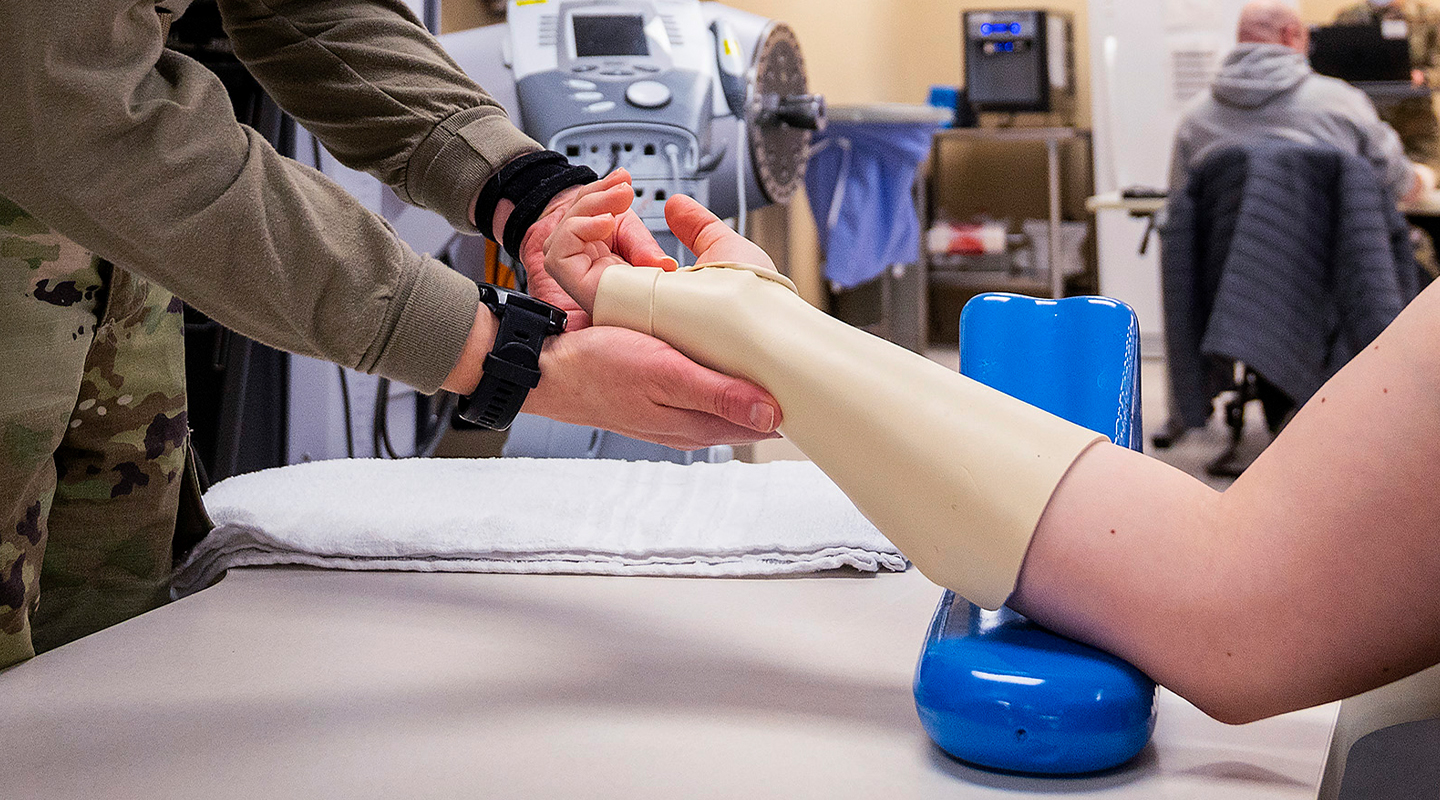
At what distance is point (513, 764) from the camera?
0.53m

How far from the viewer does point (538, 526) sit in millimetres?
898

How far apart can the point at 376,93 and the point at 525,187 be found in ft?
0.43

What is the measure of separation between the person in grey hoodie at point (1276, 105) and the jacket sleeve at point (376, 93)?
7.68 feet

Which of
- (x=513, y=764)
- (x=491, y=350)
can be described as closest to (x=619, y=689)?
(x=513, y=764)

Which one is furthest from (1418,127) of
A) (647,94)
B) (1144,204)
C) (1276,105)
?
(647,94)

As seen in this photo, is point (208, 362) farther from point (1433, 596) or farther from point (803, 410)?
point (1433, 596)

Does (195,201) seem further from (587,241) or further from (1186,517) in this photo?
(1186,517)

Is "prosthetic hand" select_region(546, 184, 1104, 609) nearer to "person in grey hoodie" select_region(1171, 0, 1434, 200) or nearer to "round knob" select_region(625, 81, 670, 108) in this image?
"round knob" select_region(625, 81, 670, 108)

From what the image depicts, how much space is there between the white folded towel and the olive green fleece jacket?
239mm

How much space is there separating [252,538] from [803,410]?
1.58ft

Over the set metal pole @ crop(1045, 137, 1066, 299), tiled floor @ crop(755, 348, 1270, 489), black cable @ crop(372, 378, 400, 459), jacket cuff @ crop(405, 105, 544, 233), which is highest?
jacket cuff @ crop(405, 105, 544, 233)

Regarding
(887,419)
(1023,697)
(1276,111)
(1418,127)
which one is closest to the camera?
(1023,697)

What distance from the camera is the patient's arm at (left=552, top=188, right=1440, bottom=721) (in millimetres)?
505

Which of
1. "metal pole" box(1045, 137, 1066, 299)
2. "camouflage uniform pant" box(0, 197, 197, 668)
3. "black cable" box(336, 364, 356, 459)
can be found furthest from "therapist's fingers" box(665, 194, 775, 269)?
"metal pole" box(1045, 137, 1066, 299)
